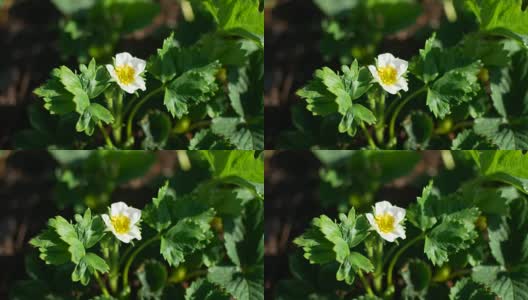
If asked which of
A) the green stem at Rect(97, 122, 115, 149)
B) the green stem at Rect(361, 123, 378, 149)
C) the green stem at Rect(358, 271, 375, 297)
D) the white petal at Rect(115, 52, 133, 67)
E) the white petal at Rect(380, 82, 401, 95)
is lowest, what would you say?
the green stem at Rect(358, 271, 375, 297)

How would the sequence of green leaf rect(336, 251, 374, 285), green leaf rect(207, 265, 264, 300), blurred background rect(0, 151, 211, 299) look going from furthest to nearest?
blurred background rect(0, 151, 211, 299)
green leaf rect(207, 265, 264, 300)
green leaf rect(336, 251, 374, 285)

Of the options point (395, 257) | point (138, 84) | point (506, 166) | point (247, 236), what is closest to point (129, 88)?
point (138, 84)

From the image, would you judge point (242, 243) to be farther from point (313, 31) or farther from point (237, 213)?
point (313, 31)

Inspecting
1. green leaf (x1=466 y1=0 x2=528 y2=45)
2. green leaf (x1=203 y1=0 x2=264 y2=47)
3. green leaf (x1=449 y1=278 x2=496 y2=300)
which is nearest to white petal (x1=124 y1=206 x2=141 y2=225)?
green leaf (x1=203 y1=0 x2=264 y2=47)

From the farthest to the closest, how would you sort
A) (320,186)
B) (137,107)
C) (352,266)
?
(320,186) < (137,107) < (352,266)

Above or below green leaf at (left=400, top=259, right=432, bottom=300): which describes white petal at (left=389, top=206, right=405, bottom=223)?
above

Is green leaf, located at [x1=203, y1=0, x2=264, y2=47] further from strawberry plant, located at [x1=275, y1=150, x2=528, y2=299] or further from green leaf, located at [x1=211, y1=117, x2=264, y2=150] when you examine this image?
strawberry plant, located at [x1=275, y1=150, x2=528, y2=299]

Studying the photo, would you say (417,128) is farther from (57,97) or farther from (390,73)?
(57,97)
